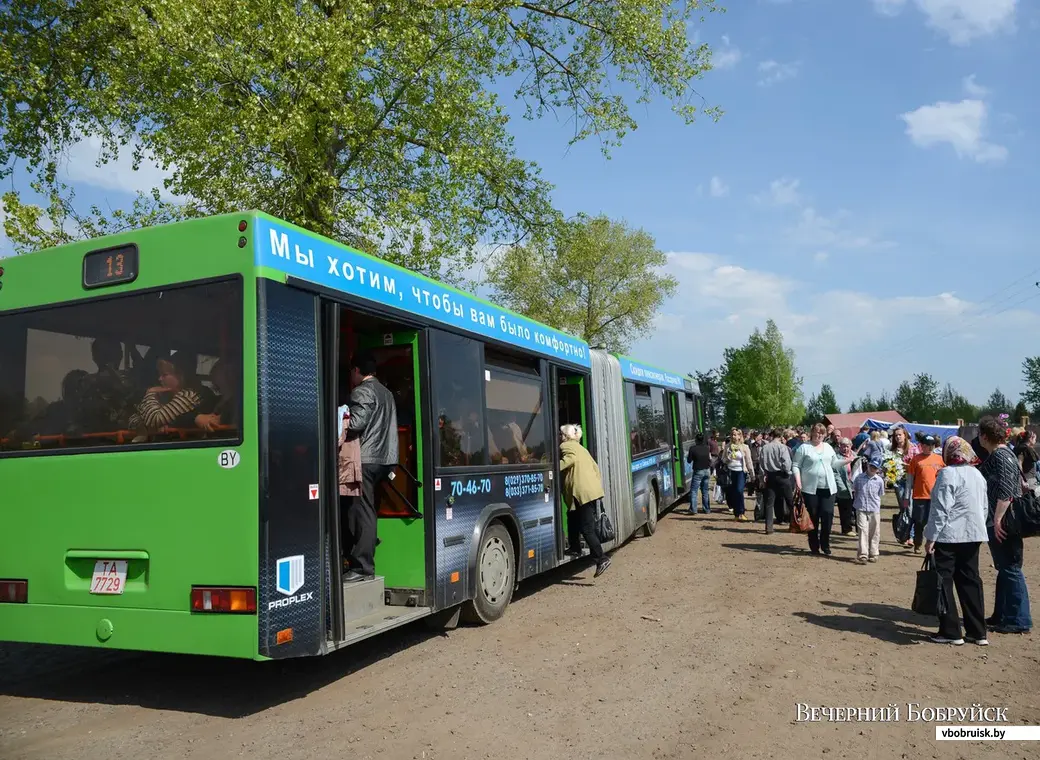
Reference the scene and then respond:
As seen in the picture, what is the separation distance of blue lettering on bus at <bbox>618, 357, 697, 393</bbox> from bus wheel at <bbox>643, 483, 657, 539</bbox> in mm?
2028

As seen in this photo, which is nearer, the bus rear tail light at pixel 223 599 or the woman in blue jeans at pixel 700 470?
the bus rear tail light at pixel 223 599

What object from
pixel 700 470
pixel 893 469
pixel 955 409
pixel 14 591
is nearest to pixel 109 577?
pixel 14 591

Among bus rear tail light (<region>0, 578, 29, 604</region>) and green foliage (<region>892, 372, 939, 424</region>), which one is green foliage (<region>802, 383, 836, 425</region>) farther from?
bus rear tail light (<region>0, 578, 29, 604</region>)

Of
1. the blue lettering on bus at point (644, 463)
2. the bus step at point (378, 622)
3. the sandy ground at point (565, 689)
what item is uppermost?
the blue lettering on bus at point (644, 463)

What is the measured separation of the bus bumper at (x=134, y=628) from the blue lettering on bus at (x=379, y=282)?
2.20 meters

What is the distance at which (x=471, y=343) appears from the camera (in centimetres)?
752

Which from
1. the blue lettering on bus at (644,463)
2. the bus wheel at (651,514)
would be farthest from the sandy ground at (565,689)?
the bus wheel at (651,514)

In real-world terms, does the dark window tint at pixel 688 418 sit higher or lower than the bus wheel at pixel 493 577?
higher

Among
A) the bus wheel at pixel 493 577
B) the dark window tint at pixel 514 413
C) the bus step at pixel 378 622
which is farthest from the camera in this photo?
the dark window tint at pixel 514 413

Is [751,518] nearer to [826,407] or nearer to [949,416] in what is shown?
[949,416]

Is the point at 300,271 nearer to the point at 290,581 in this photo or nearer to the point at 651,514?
the point at 290,581

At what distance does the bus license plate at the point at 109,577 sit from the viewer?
195 inches

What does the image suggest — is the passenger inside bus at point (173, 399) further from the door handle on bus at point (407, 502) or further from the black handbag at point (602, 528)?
the black handbag at point (602, 528)

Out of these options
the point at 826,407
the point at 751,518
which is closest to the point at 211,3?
the point at 751,518
